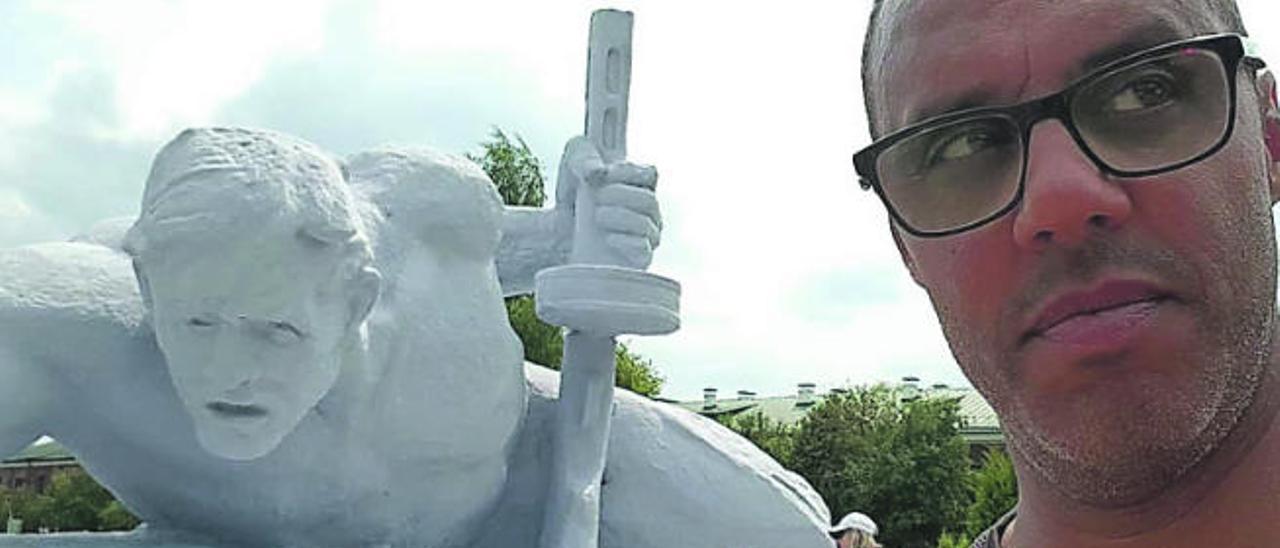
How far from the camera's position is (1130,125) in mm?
532

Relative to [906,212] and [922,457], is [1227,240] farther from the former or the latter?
[922,457]

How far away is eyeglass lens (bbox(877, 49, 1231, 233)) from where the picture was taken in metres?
0.53

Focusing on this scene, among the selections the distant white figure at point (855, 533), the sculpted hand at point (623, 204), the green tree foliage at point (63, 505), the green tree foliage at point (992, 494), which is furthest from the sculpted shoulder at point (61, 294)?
the green tree foliage at point (63, 505)

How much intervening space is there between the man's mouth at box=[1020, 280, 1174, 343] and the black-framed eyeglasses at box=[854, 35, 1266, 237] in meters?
0.04

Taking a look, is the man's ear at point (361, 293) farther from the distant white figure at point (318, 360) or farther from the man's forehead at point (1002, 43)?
the man's forehead at point (1002, 43)

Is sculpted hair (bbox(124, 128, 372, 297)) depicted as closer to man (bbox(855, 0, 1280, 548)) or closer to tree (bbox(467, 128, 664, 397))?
man (bbox(855, 0, 1280, 548))

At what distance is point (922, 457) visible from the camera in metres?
14.9

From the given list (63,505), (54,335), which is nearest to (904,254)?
(54,335)

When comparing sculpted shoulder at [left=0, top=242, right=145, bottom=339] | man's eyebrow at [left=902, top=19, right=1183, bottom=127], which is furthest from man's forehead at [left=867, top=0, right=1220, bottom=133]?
sculpted shoulder at [left=0, top=242, right=145, bottom=339]

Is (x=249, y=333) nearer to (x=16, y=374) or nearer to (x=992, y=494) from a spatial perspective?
(x=16, y=374)

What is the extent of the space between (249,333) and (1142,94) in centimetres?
Result: 149

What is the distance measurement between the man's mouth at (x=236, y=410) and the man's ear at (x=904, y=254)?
53.7 inches

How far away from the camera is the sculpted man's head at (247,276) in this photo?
5.88 ft

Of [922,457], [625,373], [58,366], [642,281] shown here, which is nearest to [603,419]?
[642,281]
